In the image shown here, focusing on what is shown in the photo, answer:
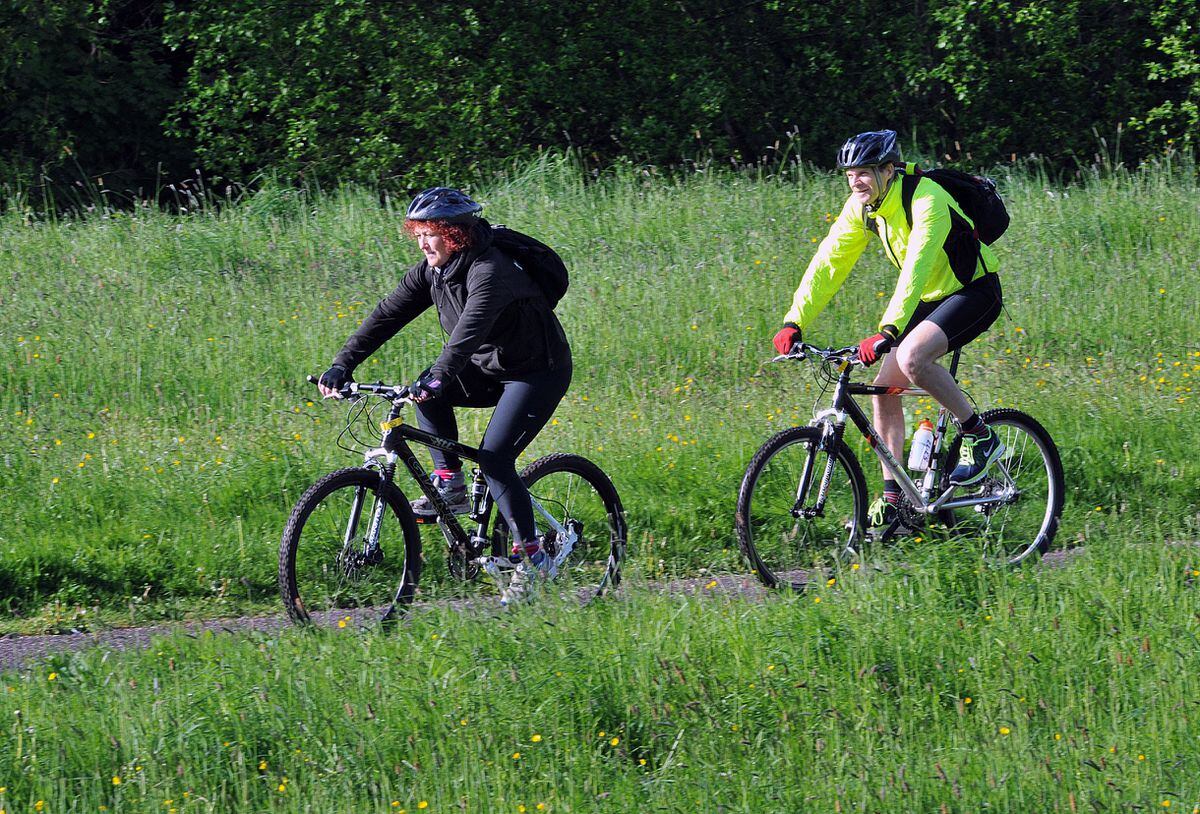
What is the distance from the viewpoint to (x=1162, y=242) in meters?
11.7

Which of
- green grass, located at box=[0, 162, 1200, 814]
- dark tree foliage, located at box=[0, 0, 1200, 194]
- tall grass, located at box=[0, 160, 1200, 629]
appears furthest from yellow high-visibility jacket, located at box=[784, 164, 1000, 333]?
dark tree foliage, located at box=[0, 0, 1200, 194]

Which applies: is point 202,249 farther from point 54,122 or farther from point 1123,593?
point 1123,593

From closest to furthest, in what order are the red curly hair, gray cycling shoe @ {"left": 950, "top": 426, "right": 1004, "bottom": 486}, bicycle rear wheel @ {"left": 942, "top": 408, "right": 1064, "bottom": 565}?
the red curly hair, gray cycling shoe @ {"left": 950, "top": 426, "right": 1004, "bottom": 486}, bicycle rear wheel @ {"left": 942, "top": 408, "right": 1064, "bottom": 565}

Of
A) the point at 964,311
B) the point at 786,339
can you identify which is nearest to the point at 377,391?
the point at 786,339

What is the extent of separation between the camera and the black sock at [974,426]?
21.6 ft

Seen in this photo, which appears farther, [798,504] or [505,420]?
[798,504]

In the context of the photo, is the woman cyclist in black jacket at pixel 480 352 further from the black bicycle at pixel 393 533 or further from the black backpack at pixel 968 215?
the black backpack at pixel 968 215

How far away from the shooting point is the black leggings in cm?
577

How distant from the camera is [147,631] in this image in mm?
5957

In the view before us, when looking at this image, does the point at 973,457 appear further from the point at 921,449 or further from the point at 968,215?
the point at 968,215

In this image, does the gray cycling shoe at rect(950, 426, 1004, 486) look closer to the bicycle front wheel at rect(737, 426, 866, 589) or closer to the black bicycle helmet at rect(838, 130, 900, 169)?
the bicycle front wheel at rect(737, 426, 866, 589)

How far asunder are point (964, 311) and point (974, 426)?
1.93ft

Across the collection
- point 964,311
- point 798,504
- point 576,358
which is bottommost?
point 798,504

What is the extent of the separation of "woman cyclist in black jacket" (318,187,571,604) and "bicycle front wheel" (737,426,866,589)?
96cm
